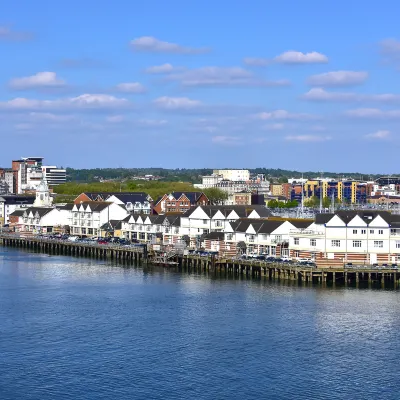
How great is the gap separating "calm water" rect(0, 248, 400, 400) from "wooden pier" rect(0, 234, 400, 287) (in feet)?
8.43

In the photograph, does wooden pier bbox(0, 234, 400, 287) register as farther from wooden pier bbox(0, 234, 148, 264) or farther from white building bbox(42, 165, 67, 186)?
white building bbox(42, 165, 67, 186)

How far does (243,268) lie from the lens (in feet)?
158

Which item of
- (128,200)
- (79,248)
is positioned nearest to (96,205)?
(128,200)

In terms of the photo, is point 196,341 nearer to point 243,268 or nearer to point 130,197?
point 243,268

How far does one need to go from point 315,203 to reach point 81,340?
86763mm

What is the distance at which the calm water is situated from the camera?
2395 centimetres

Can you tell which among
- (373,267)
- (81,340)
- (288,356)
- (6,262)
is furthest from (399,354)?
(6,262)

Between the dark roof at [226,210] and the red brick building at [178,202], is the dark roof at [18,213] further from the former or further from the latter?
the dark roof at [226,210]

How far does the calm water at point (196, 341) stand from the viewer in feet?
78.6

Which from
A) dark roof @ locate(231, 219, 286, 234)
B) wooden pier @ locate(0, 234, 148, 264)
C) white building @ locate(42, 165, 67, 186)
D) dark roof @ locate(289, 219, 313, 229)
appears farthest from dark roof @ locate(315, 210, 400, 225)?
white building @ locate(42, 165, 67, 186)

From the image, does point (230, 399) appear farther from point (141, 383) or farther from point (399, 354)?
point (399, 354)

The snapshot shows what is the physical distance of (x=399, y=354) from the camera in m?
27.5

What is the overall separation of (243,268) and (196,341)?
63.6 ft

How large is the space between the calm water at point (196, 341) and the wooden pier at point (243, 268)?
2.57 metres
